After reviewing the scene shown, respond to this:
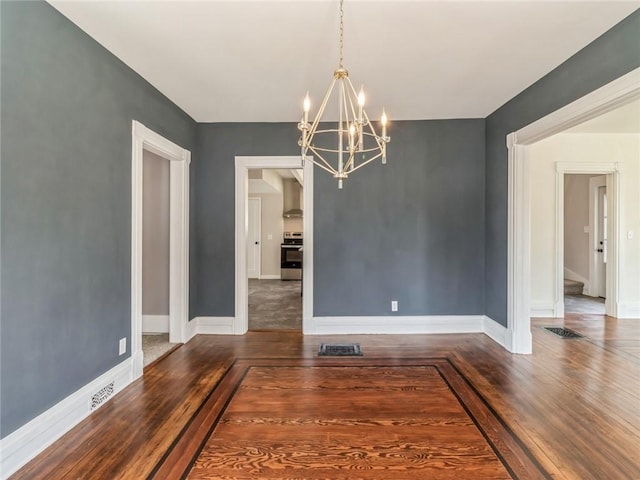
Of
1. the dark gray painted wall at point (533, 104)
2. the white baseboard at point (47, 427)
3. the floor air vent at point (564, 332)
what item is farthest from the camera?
the floor air vent at point (564, 332)

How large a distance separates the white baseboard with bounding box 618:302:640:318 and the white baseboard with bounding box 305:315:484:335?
8.04 ft

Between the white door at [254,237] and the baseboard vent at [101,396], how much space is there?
6.12m

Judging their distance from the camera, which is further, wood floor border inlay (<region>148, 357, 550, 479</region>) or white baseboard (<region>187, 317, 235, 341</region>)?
white baseboard (<region>187, 317, 235, 341</region>)

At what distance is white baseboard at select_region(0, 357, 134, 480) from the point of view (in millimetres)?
1664

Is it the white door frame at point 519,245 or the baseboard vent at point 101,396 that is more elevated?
the white door frame at point 519,245

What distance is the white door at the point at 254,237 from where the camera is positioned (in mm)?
8547

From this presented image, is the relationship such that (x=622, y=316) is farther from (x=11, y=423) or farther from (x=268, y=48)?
(x=11, y=423)

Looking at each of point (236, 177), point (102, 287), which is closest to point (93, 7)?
point (102, 287)

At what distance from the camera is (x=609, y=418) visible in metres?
2.15

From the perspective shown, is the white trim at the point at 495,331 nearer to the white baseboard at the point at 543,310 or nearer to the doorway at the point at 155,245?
the white baseboard at the point at 543,310

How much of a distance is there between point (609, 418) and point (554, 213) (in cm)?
342

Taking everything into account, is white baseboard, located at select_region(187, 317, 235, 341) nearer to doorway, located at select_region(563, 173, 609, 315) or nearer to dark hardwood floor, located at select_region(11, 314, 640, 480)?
dark hardwood floor, located at select_region(11, 314, 640, 480)

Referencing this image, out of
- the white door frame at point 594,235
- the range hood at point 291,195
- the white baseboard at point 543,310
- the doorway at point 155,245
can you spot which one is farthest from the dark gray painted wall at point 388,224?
the range hood at point 291,195

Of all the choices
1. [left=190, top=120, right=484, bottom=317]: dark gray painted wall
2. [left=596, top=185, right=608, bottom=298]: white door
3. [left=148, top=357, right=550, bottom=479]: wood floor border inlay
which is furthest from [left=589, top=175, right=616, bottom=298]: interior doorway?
[left=148, top=357, right=550, bottom=479]: wood floor border inlay
